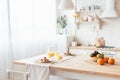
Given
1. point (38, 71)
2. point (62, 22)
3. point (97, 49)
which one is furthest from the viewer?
point (62, 22)

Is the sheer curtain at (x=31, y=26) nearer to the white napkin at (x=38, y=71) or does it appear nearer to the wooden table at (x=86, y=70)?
the white napkin at (x=38, y=71)

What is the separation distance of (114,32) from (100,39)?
1.31ft

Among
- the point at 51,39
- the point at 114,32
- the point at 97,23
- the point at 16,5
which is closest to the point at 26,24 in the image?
the point at 16,5

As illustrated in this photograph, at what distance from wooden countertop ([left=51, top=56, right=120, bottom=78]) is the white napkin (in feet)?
0.36

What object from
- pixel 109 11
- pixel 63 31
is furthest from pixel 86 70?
pixel 63 31

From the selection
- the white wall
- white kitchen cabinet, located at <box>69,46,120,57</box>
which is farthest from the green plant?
white kitchen cabinet, located at <box>69,46,120,57</box>

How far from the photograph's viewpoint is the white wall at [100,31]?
192 inches

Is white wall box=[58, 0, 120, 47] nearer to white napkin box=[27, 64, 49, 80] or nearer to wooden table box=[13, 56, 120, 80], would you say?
wooden table box=[13, 56, 120, 80]

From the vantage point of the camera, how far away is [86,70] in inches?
87.9

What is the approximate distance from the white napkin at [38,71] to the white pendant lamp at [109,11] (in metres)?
2.70

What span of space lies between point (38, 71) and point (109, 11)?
285cm

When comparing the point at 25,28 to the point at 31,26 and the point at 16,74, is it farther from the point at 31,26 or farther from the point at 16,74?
the point at 16,74

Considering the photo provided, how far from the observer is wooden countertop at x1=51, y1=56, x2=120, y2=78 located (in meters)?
2.12

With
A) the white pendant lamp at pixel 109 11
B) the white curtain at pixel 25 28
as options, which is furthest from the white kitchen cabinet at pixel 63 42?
the white pendant lamp at pixel 109 11
